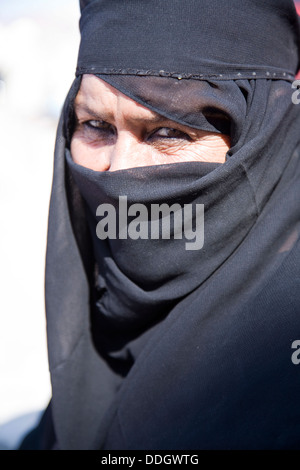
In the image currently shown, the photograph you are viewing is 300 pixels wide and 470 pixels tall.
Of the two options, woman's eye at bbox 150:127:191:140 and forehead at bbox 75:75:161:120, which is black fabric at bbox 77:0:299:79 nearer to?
forehead at bbox 75:75:161:120

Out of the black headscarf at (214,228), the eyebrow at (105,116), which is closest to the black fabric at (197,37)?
the black headscarf at (214,228)

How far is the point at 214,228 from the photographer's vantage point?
3.84 ft

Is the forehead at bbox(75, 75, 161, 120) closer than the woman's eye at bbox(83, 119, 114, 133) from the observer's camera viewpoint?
Yes

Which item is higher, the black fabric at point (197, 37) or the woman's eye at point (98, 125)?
the black fabric at point (197, 37)

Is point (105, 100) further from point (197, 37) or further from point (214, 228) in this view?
point (214, 228)

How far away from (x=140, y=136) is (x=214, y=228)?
0.39 m

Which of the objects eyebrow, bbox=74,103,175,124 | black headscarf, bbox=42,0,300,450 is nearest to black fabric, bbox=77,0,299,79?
black headscarf, bbox=42,0,300,450

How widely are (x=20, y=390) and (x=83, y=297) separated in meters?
1.65

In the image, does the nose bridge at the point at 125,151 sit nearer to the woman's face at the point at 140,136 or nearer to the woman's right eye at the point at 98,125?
the woman's face at the point at 140,136

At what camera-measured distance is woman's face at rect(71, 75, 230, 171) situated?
1.21 m

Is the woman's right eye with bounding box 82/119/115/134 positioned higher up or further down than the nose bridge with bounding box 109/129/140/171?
higher up

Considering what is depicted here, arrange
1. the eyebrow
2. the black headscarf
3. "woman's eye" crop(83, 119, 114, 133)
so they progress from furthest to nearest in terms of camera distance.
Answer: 1. "woman's eye" crop(83, 119, 114, 133)
2. the eyebrow
3. the black headscarf

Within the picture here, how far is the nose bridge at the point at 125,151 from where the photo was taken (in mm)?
1231

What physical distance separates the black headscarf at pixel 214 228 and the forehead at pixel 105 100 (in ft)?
0.10
